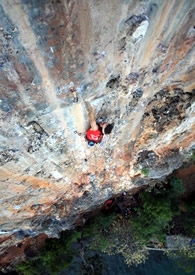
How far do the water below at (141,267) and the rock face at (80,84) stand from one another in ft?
25.4

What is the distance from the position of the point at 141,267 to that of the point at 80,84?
42.2 ft

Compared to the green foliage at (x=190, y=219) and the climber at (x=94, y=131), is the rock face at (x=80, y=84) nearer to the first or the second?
the climber at (x=94, y=131)

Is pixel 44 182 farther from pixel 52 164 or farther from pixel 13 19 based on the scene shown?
pixel 13 19

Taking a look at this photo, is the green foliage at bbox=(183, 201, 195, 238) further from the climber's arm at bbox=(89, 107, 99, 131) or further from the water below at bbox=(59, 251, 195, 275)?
the climber's arm at bbox=(89, 107, 99, 131)

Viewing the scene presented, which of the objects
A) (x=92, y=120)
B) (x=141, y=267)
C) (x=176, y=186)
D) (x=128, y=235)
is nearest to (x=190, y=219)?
(x=176, y=186)

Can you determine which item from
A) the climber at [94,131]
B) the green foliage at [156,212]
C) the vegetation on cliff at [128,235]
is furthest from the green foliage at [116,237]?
the climber at [94,131]

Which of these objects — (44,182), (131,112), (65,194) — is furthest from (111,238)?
(131,112)

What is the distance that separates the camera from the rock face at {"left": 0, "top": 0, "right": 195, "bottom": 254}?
6.81 feet

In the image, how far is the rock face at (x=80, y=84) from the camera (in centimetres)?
207

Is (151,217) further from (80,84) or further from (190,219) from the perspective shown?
(80,84)

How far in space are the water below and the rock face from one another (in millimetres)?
7727

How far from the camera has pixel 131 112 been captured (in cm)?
421

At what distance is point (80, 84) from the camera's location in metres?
2.84

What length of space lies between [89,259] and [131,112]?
10.9m
